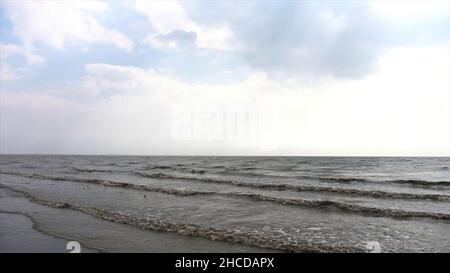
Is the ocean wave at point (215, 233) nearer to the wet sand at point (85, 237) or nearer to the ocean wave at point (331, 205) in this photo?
the wet sand at point (85, 237)

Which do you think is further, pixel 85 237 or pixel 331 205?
pixel 331 205

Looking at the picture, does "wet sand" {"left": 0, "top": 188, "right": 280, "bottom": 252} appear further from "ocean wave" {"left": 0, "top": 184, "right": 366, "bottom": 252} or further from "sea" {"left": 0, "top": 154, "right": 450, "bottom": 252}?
"ocean wave" {"left": 0, "top": 184, "right": 366, "bottom": 252}

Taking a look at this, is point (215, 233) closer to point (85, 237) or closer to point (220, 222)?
point (220, 222)

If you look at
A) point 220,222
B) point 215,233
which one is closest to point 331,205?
point 220,222

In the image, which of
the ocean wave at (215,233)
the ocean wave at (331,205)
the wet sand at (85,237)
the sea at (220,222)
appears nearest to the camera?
the wet sand at (85,237)

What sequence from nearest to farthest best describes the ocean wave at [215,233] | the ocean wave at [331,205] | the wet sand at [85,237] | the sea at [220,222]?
the wet sand at [85,237] → the ocean wave at [215,233] → the sea at [220,222] → the ocean wave at [331,205]

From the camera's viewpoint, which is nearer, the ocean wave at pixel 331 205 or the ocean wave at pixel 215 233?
the ocean wave at pixel 215 233

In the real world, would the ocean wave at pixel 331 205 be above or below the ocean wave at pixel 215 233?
below

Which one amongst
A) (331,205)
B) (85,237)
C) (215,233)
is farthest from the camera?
(331,205)

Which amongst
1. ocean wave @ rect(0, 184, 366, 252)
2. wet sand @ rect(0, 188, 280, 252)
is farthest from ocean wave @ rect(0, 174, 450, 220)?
wet sand @ rect(0, 188, 280, 252)

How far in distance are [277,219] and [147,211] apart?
653 centimetres

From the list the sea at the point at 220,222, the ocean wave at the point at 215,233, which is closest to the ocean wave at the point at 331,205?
the sea at the point at 220,222
